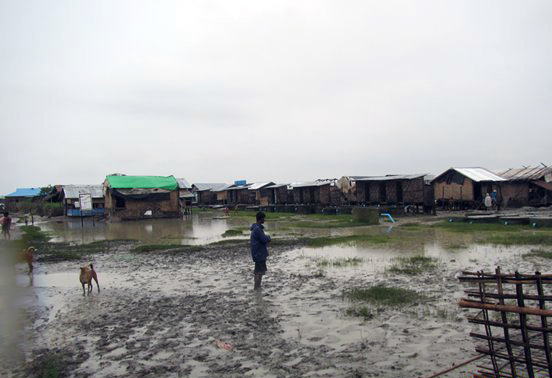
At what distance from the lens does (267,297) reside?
27.9 ft

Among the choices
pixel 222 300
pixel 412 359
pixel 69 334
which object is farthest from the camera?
pixel 222 300

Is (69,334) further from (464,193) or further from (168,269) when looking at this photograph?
(464,193)

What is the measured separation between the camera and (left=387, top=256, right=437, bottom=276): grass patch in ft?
33.7

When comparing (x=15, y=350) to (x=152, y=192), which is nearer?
(x=15, y=350)

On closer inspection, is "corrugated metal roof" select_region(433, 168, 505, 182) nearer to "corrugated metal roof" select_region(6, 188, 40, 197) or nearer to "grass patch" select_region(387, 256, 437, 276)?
"grass patch" select_region(387, 256, 437, 276)

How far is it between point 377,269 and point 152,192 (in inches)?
1239

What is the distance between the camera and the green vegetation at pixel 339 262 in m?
11.8

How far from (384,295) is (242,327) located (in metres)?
2.97

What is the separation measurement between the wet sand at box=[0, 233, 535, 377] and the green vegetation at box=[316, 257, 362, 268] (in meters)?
0.55

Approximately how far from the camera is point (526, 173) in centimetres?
3325

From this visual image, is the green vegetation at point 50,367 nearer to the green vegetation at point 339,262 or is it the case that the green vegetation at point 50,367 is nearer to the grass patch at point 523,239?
the green vegetation at point 339,262

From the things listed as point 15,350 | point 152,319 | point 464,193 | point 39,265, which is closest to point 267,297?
point 152,319

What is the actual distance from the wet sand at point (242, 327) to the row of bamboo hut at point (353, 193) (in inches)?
863

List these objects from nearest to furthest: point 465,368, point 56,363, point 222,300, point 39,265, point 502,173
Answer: point 465,368
point 56,363
point 222,300
point 39,265
point 502,173
